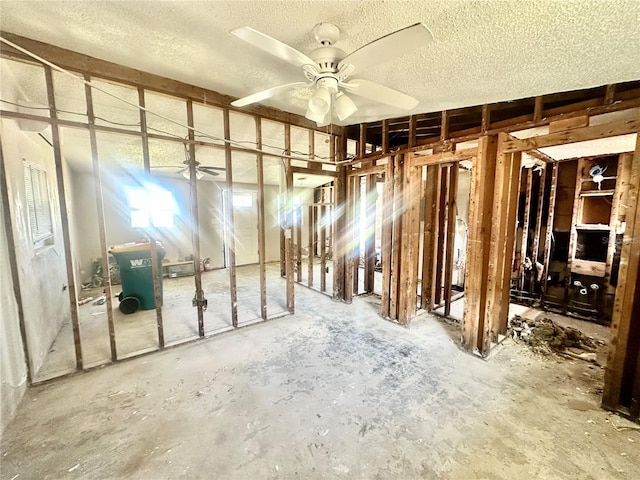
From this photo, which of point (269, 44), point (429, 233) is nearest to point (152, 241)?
point (269, 44)

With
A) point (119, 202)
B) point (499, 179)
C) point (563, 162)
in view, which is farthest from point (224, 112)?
point (563, 162)

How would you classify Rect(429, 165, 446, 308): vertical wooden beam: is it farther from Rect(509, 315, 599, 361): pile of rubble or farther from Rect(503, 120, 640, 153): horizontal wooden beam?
Rect(503, 120, 640, 153): horizontal wooden beam

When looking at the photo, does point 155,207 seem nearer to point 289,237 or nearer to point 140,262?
point 140,262

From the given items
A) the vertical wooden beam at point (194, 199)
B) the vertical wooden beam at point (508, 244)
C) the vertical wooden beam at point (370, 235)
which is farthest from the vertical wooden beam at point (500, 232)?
the vertical wooden beam at point (194, 199)

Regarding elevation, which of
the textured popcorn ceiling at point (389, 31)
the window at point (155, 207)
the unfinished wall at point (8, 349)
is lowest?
the unfinished wall at point (8, 349)

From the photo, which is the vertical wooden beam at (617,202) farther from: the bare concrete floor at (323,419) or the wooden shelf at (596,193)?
the bare concrete floor at (323,419)

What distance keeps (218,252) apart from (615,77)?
23.9 ft

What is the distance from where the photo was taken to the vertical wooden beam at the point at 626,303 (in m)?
1.80

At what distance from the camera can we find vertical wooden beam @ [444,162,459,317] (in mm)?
3635

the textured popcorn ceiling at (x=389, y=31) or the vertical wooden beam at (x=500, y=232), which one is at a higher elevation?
the textured popcorn ceiling at (x=389, y=31)

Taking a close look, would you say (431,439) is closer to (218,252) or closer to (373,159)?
(373,159)

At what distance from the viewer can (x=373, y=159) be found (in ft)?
12.0

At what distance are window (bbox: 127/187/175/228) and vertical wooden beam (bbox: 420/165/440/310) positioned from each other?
5787mm

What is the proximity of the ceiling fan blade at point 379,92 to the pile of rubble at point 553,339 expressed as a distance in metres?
2.94
